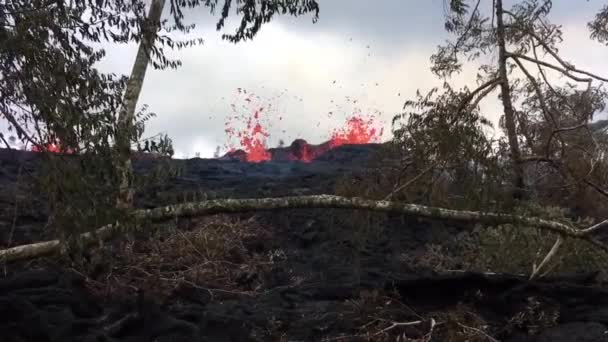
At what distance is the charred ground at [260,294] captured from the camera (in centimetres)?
732

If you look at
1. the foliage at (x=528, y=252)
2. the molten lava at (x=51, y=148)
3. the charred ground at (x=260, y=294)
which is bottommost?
the charred ground at (x=260, y=294)

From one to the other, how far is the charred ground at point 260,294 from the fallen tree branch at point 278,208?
1.55 ft

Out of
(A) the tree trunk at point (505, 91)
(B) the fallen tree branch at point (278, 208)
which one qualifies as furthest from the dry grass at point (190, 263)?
(A) the tree trunk at point (505, 91)

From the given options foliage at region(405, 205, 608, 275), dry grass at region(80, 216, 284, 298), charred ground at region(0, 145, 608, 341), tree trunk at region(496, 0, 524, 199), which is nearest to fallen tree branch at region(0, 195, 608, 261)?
charred ground at region(0, 145, 608, 341)

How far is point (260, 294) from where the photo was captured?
1016cm

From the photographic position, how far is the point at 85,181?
5.39m

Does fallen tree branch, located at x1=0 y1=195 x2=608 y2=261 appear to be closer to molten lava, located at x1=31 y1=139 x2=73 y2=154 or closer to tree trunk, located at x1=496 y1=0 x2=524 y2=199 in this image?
molten lava, located at x1=31 y1=139 x2=73 y2=154

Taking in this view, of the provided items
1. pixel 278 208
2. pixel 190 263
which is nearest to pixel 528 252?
pixel 278 208

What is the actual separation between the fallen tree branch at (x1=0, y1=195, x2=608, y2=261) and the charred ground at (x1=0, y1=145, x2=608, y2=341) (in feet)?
1.55

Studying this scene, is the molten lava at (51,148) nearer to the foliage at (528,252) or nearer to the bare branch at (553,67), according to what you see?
the foliage at (528,252)

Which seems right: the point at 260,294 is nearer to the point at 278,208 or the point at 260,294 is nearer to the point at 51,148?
the point at 278,208

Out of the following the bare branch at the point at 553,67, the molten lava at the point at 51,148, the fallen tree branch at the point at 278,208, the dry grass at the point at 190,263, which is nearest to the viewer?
the molten lava at the point at 51,148

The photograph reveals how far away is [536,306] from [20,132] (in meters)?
6.22

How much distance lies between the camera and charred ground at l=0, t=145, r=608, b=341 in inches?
288
